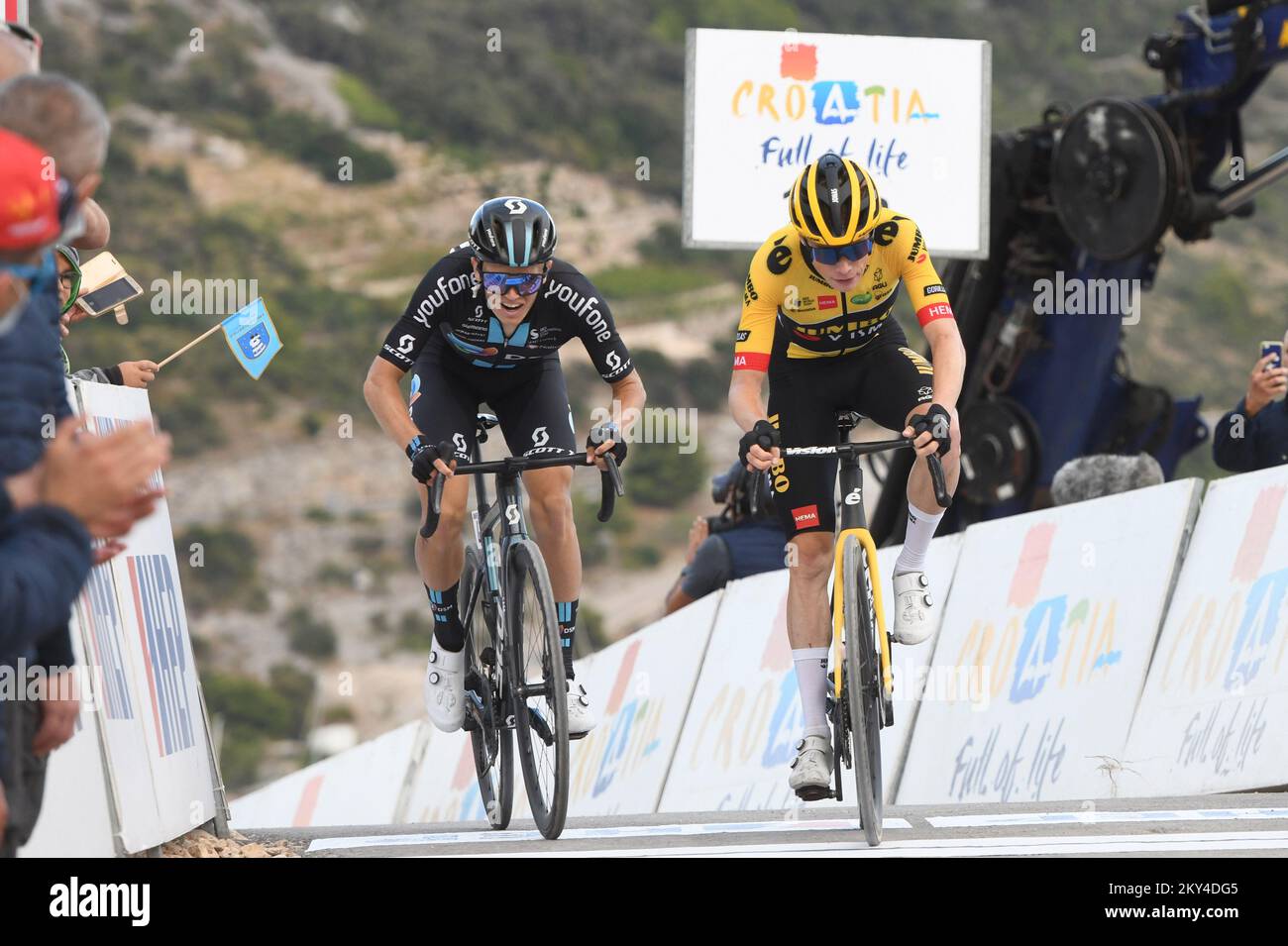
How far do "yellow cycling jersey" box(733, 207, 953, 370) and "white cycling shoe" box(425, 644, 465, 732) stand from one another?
1599 millimetres

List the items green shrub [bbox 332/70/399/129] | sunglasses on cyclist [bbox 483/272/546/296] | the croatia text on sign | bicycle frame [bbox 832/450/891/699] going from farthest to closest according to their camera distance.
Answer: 1. green shrub [bbox 332/70/399/129]
2. the croatia text on sign
3. sunglasses on cyclist [bbox 483/272/546/296]
4. bicycle frame [bbox 832/450/891/699]

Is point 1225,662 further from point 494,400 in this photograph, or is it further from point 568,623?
point 494,400

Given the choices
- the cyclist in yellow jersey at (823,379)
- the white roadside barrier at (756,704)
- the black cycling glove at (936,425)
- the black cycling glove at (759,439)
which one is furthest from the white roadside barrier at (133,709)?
the white roadside barrier at (756,704)

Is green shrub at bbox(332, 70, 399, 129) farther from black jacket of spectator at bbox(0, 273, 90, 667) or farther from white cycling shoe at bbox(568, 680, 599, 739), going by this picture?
black jacket of spectator at bbox(0, 273, 90, 667)

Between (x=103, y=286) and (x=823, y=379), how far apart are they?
2974 millimetres

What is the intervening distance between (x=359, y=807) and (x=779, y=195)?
16.6 ft

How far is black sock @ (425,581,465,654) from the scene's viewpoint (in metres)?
7.01

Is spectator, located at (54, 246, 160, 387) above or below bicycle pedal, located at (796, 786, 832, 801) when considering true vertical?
above

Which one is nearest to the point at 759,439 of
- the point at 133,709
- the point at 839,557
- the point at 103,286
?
the point at 839,557

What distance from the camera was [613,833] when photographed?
6.62 meters

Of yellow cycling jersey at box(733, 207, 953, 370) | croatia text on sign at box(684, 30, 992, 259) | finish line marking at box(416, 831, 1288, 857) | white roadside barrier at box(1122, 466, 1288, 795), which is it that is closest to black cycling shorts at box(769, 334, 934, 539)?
yellow cycling jersey at box(733, 207, 953, 370)

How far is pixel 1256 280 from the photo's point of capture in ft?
261

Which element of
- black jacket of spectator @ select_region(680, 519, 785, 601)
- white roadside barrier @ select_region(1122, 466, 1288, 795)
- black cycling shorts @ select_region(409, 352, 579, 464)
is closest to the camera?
black cycling shorts @ select_region(409, 352, 579, 464)

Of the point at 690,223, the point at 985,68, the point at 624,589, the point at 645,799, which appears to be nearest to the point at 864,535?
the point at 645,799
